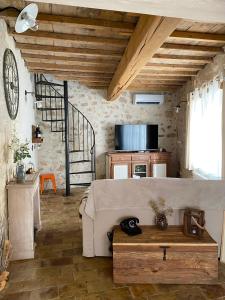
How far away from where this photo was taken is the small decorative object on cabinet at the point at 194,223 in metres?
2.29

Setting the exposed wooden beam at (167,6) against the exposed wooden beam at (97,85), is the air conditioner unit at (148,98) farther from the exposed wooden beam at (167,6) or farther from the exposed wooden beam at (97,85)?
the exposed wooden beam at (167,6)

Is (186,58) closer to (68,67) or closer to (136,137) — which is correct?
(68,67)

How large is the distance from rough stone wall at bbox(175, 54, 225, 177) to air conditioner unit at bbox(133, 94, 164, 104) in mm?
497

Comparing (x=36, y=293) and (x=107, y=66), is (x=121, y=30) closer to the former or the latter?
(x=107, y=66)

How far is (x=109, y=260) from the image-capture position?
105 inches

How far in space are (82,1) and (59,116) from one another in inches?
191

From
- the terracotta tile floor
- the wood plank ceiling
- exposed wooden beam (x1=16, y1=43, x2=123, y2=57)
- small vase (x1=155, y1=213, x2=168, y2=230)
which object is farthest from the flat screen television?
small vase (x1=155, y1=213, x2=168, y2=230)

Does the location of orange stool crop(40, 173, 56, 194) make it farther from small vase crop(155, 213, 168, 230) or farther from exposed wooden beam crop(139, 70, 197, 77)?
small vase crop(155, 213, 168, 230)

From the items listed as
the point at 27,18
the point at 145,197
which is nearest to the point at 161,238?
the point at 145,197

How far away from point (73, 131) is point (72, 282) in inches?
169

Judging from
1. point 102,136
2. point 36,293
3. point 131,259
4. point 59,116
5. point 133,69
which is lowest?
point 36,293

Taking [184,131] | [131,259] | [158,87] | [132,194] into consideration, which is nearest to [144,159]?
Result: [184,131]

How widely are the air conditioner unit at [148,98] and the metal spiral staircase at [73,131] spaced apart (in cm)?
143

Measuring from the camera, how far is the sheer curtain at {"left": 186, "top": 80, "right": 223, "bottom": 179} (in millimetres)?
3979
